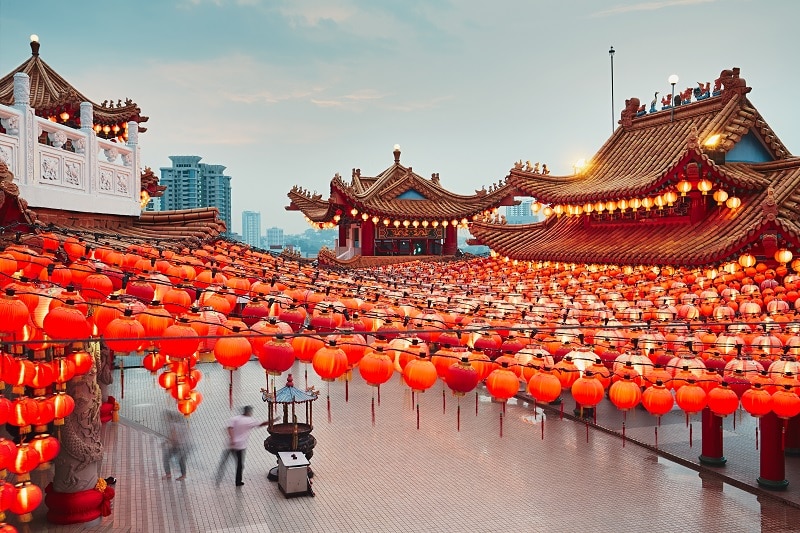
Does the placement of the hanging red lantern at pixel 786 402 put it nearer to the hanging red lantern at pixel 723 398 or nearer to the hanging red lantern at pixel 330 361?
the hanging red lantern at pixel 723 398

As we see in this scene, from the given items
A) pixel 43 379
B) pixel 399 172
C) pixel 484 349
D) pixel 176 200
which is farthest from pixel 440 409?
pixel 176 200

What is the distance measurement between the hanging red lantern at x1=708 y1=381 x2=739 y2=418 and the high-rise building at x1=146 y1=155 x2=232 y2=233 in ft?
267

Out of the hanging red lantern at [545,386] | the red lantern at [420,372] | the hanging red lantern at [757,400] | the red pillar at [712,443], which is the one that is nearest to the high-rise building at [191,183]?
the red pillar at [712,443]

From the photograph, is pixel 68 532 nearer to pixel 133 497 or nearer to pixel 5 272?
pixel 133 497

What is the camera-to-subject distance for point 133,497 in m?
10.6

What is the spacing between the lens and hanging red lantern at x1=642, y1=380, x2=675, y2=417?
760 cm

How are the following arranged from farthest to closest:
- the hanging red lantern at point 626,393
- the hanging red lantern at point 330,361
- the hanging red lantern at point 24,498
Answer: the hanging red lantern at point 24,498, the hanging red lantern at point 626,393, the hanging red lantern at point 330,361

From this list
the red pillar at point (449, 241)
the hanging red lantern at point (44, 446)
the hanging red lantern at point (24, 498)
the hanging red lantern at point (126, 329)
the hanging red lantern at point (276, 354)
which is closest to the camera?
the hanging red lantern at point (126, 329)

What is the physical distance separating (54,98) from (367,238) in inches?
587

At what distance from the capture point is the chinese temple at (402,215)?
1116 inches

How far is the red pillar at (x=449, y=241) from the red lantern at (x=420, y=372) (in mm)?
23541

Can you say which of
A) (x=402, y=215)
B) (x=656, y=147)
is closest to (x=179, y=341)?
(x=656, y=147)

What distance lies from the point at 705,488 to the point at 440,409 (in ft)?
22.6

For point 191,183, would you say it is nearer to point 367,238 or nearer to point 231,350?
point 367,238
